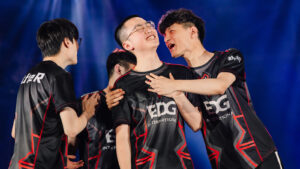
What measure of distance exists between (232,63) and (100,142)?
60.5 inches

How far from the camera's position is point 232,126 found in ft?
7.79

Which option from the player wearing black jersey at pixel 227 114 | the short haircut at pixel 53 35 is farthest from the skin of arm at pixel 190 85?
the short haircut at pixel 53 35

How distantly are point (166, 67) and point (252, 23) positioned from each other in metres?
3.00

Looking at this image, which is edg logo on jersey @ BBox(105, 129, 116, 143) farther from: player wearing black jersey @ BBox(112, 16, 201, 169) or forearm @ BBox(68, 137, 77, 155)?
player wearing black jersey @ BBox(112, 16, 201, 169)

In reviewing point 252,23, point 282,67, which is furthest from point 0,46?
point 282,67

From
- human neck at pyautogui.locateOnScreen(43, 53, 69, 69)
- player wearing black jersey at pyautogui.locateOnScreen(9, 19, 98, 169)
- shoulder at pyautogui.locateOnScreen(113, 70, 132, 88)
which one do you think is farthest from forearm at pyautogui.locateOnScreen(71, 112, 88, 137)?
human neck at pyautogui.locateOnScreen(43, 53, 69, 69)

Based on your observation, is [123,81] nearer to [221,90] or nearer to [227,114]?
[221,90]

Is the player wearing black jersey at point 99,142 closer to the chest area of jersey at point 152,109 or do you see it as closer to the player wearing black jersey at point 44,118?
the player wearing black jersey at point 44,118

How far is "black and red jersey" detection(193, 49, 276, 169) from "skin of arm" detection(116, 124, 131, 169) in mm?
706

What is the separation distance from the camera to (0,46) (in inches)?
184

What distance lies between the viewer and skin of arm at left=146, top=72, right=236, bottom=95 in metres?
2.19

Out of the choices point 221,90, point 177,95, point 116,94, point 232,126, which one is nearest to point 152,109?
point 177,95

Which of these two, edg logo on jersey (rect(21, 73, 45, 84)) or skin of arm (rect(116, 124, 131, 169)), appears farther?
edg logo on jersey (rect(21, 73, 45, 84))

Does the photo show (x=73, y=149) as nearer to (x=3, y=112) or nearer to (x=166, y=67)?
(x=166, y=67)
